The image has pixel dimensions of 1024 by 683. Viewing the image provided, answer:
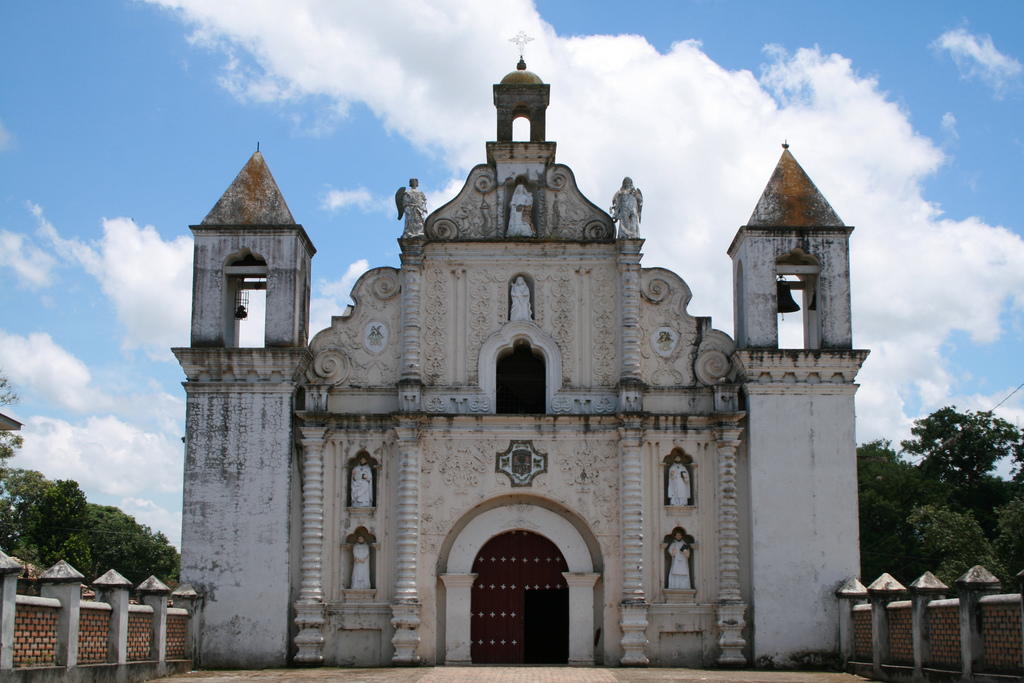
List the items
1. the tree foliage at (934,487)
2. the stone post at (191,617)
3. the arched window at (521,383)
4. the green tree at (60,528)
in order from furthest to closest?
the green tree at (60,528)
the tree foliage at (934,487)
the arched window at (521,383)
the stone post at (191,617)

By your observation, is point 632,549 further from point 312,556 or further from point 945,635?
point 945,635

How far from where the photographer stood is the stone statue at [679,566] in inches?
856

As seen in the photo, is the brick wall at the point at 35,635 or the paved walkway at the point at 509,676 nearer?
the brick wall at the point at 35,635

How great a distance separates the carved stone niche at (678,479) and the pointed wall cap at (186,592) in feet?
30.8

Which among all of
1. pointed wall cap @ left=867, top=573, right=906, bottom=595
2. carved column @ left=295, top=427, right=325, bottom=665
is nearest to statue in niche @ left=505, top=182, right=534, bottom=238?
carved column @ left=295, top=427, right=325, bottom=665

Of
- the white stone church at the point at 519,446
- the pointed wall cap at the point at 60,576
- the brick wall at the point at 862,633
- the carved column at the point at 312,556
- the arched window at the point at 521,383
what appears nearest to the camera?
the pointed wall cap at the point at 60,576

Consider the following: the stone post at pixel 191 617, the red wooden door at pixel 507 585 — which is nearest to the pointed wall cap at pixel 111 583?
the stone post at pixel 191 617

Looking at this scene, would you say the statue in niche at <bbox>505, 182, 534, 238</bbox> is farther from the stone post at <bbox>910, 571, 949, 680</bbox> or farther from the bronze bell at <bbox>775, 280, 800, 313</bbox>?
the stone post at <bbox>910, 571, 949, 680</bbox>

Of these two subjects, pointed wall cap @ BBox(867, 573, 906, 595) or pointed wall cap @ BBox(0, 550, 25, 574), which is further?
pointed wall cap @ BBox(867, 573, 906, 595)

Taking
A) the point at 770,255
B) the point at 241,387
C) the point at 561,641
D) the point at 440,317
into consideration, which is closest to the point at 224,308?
the point at 241,387

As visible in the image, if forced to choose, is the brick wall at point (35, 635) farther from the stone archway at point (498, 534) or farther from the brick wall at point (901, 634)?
the brick wall at point (901, 634)

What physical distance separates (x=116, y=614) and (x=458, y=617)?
683cm

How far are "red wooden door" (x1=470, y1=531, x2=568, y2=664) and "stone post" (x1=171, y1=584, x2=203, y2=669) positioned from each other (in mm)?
5301

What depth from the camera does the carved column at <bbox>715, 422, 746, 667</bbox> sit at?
2106 cm
